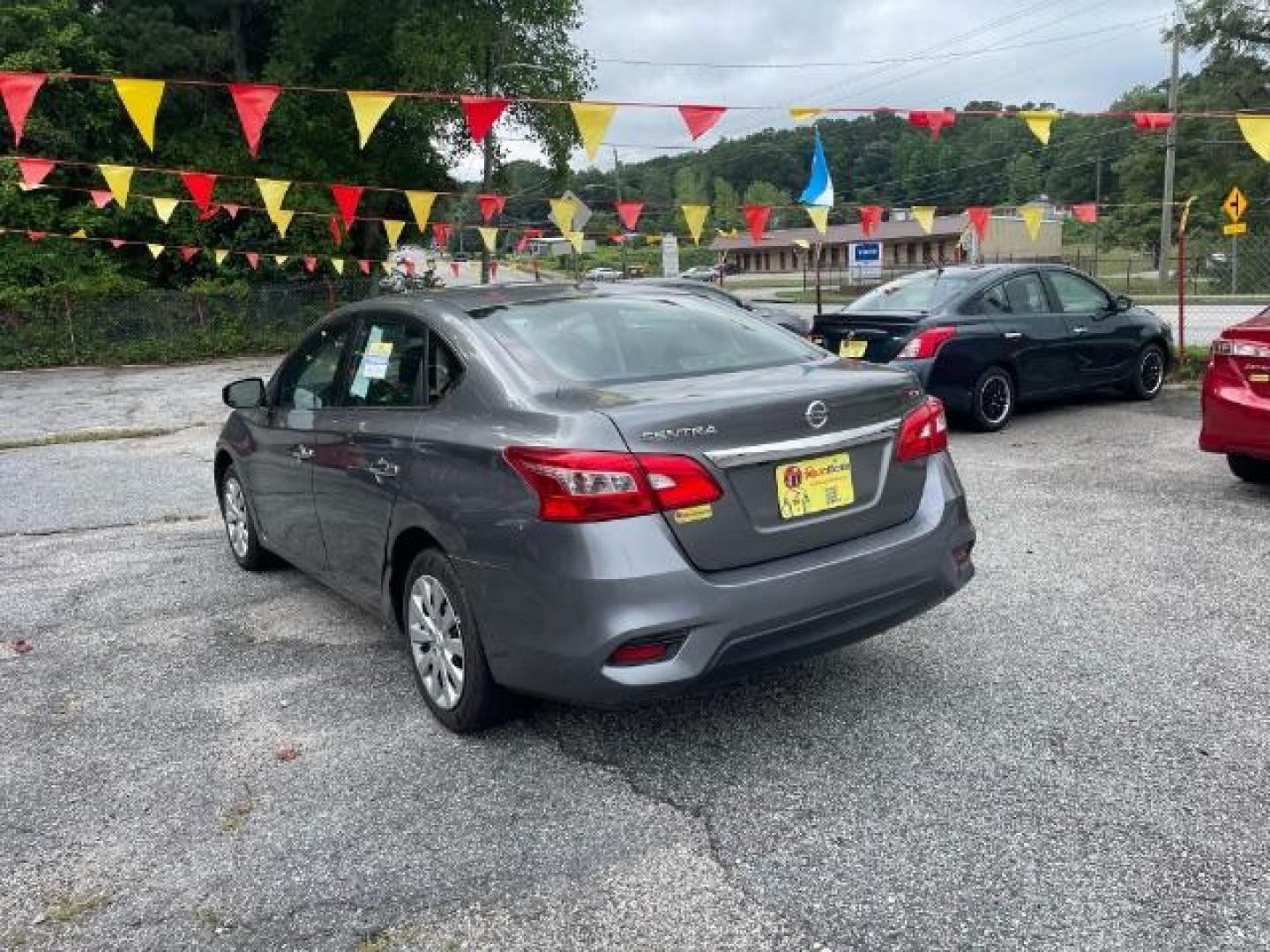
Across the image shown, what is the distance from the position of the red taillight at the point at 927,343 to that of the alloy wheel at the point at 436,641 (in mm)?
6049

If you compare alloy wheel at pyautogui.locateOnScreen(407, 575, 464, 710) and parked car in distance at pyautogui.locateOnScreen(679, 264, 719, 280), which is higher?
parked car in distance at pyautogui.locateOnScreen(679, 264, 719, 280)

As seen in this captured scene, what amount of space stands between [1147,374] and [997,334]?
2.46 m

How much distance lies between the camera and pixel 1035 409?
403 inches

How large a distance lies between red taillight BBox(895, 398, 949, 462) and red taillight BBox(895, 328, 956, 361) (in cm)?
507

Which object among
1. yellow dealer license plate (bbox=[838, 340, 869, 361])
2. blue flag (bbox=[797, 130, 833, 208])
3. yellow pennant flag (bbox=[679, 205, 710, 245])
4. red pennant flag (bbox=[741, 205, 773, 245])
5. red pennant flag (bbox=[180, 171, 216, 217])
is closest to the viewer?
yellow dealer license plate (bbox=[838, 340, 869, 361])

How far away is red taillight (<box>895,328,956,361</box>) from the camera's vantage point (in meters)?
8.58

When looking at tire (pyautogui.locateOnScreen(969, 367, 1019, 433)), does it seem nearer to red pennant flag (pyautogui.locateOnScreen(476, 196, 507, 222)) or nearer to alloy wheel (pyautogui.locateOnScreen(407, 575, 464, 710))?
alloy wheel (pyautogui.locateOnScreen(407, 575, 464, 710))

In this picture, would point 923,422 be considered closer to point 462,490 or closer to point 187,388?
point 462,490

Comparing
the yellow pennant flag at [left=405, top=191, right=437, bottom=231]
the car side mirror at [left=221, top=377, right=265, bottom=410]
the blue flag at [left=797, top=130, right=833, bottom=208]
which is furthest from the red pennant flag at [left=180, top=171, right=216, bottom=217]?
the car side mirror at [left=221, top=377, right=265, bottom=410]

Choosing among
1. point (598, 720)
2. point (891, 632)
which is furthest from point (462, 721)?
point (891, 632)

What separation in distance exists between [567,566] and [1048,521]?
410cm

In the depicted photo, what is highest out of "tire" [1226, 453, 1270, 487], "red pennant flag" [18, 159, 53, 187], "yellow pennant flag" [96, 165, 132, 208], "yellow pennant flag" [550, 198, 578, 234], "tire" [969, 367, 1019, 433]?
"red pennant flag" [18, 159, 53, 187]

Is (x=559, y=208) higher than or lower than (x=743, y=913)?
higher

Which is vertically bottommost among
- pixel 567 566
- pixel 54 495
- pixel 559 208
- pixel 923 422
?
pixel 54 495
